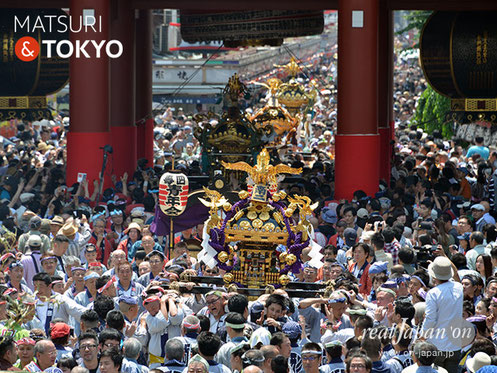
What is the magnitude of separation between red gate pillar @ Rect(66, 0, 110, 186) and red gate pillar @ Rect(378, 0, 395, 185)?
7386mm

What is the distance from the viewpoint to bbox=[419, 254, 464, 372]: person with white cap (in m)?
11.1

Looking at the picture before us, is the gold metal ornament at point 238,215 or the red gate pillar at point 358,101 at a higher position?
the red gate pillar at point 358,101

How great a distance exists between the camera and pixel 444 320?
11.1 metres

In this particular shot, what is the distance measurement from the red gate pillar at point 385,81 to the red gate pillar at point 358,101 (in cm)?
480

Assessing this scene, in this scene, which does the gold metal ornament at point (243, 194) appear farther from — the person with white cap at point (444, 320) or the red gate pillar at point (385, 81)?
the red gate pillar at point (385, 81)

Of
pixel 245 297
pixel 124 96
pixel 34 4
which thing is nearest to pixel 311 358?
pixel 245 297

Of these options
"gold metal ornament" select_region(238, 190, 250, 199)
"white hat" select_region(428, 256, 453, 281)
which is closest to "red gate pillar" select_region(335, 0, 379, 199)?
"gold metal ornament" select_region(238, 190, 250, 199)

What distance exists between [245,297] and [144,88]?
17.5 m

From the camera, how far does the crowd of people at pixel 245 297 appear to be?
32.0ft

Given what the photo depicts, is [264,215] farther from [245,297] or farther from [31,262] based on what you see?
[31,262]

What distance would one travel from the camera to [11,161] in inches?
885

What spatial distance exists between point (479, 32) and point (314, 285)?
1104cm

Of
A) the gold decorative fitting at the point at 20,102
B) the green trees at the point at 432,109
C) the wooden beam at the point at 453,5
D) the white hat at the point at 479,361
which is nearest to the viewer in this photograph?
the white hat at the point at 479,361

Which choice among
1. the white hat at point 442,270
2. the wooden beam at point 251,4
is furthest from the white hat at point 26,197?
the white hat at point 442,270
